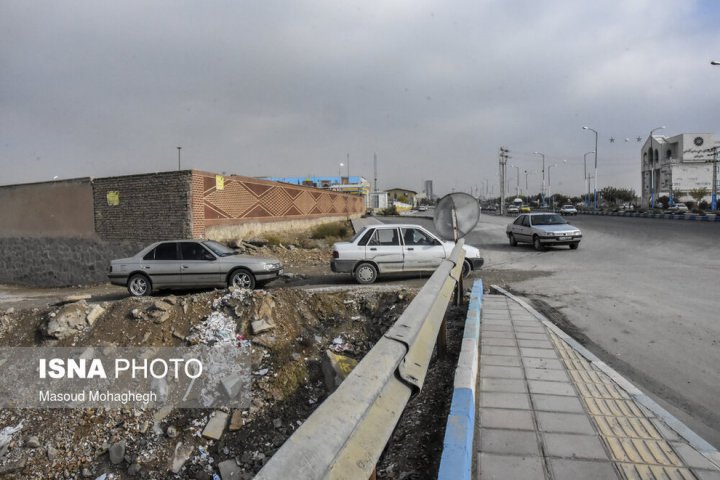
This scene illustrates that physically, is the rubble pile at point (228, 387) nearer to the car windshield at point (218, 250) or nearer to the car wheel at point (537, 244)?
the car windshield at point (218, 250)

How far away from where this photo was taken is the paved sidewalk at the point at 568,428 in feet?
10.1

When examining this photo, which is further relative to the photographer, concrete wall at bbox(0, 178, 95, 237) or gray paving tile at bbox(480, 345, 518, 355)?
concrete wall at bbox(0, 178, 95, 237)

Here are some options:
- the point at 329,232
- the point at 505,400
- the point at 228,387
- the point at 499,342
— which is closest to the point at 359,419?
the point at 505,400

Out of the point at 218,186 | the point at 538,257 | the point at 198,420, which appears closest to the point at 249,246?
the point at 218,186

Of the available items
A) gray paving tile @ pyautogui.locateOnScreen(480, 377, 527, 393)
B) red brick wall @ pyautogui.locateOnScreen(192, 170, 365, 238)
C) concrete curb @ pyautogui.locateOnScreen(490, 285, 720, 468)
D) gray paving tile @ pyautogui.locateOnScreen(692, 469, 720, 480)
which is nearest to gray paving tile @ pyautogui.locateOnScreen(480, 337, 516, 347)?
concrete curb @ pyautogui.locateOnScreen(490, 285, 720, 468)

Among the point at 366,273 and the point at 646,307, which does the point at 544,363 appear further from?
the point at 366,273

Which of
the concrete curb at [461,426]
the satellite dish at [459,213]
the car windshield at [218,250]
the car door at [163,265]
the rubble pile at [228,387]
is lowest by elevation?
the rubble pile at [228,387]

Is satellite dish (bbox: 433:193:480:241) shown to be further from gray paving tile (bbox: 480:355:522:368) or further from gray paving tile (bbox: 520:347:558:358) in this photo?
gray paving tile (bbox: 480:355:522:368)

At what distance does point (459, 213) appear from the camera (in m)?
7.09

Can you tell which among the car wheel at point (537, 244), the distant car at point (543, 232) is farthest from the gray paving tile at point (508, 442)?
the car wheel at point (537, 244)

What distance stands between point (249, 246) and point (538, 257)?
11.3 meters

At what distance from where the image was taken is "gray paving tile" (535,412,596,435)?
3639 millimetres

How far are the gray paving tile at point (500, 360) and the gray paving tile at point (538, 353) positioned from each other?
0.18m

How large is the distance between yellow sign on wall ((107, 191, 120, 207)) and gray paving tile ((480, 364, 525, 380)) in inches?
718
